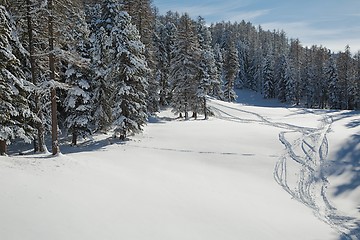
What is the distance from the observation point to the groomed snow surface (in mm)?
10000

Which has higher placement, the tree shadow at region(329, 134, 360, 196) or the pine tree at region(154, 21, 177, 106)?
the pine tree at region(154, 21, 177, 106)

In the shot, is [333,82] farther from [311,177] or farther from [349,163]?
[311,177]

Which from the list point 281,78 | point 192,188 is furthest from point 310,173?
point 281,78

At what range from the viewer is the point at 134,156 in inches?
838

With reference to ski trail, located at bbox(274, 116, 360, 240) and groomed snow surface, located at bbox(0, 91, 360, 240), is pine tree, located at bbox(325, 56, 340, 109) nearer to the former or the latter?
groomed snow surface, located at bbox(0, 91, 360, 240)

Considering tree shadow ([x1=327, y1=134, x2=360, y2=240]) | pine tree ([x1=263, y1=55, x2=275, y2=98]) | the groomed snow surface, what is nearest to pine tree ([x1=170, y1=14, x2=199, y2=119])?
the groomed snow surface

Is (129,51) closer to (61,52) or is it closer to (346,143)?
(61,52)

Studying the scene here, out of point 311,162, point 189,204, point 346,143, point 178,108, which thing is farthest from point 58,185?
point 178,108

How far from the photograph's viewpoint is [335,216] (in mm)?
16188

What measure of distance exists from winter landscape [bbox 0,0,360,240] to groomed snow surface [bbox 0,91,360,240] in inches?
2.7

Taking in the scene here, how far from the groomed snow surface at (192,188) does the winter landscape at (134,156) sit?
69 millimetres

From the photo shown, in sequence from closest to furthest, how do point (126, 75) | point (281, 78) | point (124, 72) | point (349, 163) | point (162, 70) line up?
point (349, 163)
point (126, 75)
point (124, 72)
point (162, 70)
point (281, 78)

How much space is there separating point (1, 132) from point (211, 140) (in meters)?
15.8

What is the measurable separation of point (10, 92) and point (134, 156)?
8.60 meters
